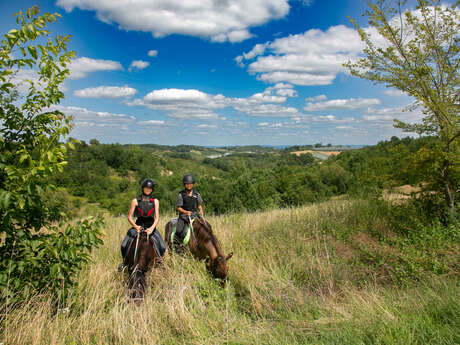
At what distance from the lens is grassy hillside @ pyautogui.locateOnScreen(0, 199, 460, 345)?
2.88 meters

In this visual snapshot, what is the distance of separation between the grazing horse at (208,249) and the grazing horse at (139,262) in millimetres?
936

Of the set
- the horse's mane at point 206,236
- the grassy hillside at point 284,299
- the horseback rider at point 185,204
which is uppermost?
the horseback rider at point 185,204

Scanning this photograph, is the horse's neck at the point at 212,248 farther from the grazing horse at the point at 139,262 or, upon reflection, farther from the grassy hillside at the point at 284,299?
the grazing horse at the point at 139,262

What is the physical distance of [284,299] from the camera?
4.05 meters

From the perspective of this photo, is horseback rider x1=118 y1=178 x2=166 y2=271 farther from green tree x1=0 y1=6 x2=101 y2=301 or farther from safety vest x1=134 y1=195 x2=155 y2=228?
green tree x1=0 y1=6 x2=101 y2=301

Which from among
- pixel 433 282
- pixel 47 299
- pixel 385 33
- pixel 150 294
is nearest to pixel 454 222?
pixel 433 282

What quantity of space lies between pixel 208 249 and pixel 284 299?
1.79m

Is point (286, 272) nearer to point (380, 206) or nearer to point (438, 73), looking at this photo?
point (380, 206)

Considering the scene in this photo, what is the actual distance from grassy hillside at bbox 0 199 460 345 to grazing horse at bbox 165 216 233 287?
0.23 metres

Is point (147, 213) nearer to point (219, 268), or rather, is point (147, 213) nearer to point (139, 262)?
point (139, 262)

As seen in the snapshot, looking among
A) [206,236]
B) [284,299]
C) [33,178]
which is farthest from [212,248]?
[33,178]

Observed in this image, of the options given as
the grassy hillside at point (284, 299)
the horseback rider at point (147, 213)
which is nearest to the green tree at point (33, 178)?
the grassy hillside at point (284, 299)

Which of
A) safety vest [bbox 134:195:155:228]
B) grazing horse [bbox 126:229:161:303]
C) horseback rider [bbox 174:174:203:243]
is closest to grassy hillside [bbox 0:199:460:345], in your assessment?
grazing horse [bbox 126:229:161:303]

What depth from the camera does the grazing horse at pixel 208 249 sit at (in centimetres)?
488
